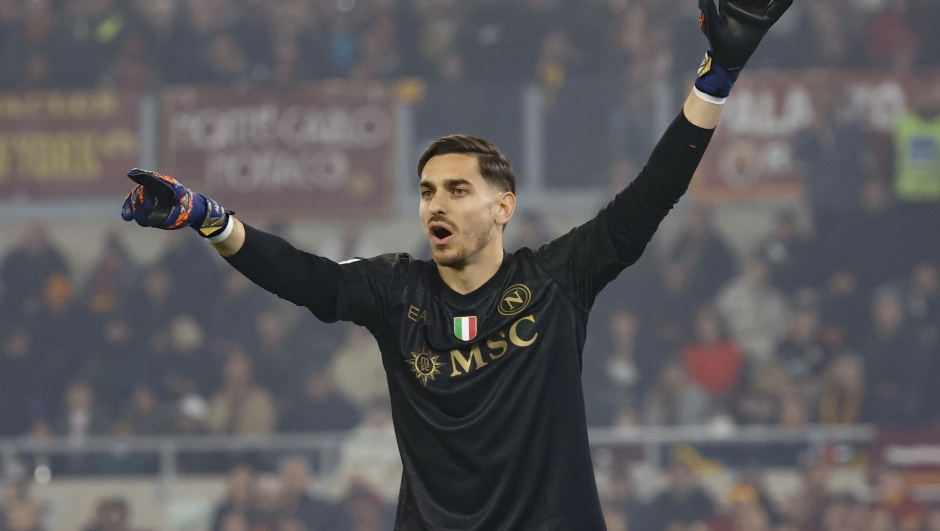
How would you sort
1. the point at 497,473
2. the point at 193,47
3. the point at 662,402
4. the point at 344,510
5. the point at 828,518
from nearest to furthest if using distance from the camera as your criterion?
the point at 497,473, the point at 828,518, the point at 344,510, the point at 662,402, the point at 193,47

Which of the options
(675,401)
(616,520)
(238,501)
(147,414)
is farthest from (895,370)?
(147,414)

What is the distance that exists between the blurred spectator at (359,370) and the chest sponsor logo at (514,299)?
556 centimetres

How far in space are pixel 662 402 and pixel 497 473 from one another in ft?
17.9

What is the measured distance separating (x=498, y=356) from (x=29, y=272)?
278 inches

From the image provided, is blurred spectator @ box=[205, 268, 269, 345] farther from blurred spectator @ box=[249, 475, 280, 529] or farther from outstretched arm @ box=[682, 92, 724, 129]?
outstretched arm @ box=[682, 92, 724, 129]

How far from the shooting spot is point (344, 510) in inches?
286

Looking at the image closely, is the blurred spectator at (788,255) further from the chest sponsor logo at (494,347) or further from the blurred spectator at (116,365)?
the chest sponsor logo at (494,347)

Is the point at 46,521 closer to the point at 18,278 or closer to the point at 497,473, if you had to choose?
the point at 18,278

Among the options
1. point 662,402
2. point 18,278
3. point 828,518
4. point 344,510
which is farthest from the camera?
point 18,278

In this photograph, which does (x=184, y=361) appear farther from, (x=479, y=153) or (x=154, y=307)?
(x=479, y=153)

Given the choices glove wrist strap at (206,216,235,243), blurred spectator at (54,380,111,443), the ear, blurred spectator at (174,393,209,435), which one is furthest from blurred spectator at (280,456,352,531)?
glove wrist strap at (206,216,235,243)

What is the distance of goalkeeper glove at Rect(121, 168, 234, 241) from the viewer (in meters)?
2.33

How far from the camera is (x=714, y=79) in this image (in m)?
2.38

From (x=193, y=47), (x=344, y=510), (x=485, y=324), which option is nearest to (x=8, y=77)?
(x=193, y=47)
